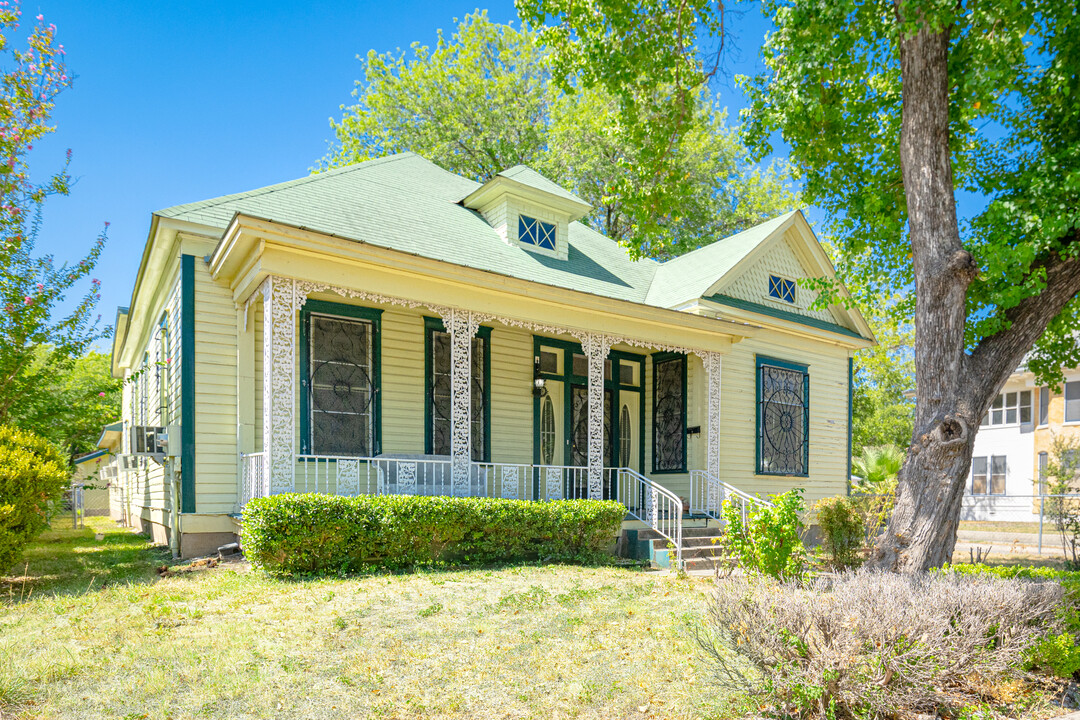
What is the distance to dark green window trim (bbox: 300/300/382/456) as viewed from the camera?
9375mm

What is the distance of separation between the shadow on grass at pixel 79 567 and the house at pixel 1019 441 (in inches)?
974

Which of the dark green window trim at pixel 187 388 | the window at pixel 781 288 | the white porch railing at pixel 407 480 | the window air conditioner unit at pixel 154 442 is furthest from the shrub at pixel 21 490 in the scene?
the window at pixel 781 288

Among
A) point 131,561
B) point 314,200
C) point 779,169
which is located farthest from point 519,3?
point 779,169

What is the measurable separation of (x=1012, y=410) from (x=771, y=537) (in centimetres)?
2589

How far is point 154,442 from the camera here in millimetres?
10227

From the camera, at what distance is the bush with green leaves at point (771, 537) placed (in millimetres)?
6387

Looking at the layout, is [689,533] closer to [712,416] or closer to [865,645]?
[712,416]

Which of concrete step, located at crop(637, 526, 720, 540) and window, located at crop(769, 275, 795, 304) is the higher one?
window, located at crop(769, 275, 795, 304)

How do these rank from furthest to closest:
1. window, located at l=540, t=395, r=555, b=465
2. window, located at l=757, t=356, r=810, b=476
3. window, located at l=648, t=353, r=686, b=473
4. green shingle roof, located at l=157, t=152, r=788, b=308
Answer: window, located at l=757, t=356, r=810, b=476 < window, located at l=648, t=353, r=686, b=473 < window, located at l=540, t=395, r=555, b=465 < green shingle roof, located at l=157, t=152, r=788, b=308

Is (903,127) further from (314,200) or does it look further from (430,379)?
(314,200)

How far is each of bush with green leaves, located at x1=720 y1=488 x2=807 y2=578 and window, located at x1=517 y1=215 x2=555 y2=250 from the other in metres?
7.51

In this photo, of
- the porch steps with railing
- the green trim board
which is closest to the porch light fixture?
the porch steps with railing

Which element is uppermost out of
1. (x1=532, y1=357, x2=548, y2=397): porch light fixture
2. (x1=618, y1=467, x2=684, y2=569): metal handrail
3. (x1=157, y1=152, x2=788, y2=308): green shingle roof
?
(x1=157, y1=152, x2=788, y2=308): green shingle roof

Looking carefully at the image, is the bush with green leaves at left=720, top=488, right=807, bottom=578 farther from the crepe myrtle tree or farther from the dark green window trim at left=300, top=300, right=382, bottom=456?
the dark green window trim at left=300, top=300, right=382, bottom=456
